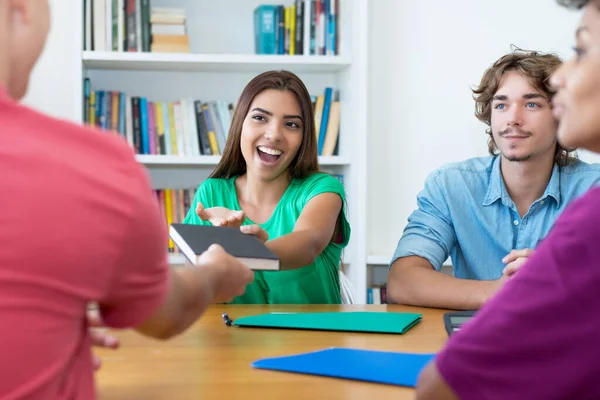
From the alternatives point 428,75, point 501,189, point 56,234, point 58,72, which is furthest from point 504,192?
point 58,72

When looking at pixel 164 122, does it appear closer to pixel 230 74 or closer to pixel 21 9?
pixel 230 74

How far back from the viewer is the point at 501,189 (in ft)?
7.50

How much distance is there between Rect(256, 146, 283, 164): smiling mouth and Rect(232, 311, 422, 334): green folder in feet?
2.44

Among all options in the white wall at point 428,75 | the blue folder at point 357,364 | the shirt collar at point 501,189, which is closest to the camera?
the blue folder at point 357,364

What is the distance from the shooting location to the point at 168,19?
3299mm

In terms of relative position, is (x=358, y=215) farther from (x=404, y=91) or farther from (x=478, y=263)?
(x=478, y=263)

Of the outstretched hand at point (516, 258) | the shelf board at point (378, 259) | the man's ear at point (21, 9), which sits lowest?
Result: the shelf board at point (378, 259)

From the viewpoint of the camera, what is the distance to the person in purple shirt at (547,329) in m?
0.72

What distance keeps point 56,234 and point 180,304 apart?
0.34 metres

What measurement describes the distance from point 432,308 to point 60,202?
1.33 meters

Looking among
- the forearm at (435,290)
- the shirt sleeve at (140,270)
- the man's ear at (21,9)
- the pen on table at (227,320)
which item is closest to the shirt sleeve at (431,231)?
the forearm at (435,290)

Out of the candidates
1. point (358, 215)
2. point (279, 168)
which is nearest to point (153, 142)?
point (358, 215)

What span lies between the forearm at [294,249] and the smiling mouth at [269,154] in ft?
1.25

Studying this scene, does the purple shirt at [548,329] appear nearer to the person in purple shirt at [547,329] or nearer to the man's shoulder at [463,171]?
the person in purple shirt at [547,329]
